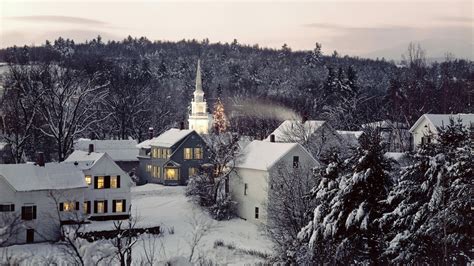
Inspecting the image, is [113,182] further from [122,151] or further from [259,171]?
[122,151]

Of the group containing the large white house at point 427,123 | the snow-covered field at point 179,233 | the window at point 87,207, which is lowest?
the snow-covered field at point 179,233

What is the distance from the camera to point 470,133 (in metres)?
24.0

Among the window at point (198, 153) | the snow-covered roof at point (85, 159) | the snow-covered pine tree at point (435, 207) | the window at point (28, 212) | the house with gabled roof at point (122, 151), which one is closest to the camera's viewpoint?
the snow-covered pine tree at point (435, 207)

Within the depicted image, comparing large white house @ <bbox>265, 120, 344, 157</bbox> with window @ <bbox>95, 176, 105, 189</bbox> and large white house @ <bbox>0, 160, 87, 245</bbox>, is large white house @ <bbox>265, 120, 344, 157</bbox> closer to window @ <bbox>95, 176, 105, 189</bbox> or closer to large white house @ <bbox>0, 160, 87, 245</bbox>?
window @ <bbox>95, 176, 105, 189</bbox>

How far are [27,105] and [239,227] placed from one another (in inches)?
1057

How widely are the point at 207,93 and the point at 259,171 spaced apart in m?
86.9

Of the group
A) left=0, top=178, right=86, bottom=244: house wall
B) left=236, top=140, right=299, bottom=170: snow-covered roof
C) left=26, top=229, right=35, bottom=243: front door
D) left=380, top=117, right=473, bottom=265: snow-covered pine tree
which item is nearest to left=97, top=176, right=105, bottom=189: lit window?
left=0, top=178, right=86, bottom=244: house wall

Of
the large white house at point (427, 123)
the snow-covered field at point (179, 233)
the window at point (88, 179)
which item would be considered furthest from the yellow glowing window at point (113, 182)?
the large white house at point (427, 123)

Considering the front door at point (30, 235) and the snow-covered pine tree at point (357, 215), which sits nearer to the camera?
the snow-covered pine tree at point (357, 215)

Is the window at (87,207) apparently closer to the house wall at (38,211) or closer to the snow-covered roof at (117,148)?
the house wall at (38,211)

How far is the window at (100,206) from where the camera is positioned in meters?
43.8

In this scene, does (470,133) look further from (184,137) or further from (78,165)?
(184,137)

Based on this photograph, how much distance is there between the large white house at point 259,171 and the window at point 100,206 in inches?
350

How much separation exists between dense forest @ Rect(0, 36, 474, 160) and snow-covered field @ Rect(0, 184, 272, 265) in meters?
10.2
